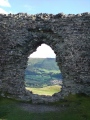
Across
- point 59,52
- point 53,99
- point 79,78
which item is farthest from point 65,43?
point 53,99

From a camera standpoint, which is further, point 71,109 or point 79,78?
point 79,78

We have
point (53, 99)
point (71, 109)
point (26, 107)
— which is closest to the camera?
point (71, 109)

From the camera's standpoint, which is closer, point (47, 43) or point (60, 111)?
point (60, 111)

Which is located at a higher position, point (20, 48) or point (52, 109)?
point (20, 48)

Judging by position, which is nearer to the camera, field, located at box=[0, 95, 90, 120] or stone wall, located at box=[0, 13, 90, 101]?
field, located at box=[0, 95, 90, 120]

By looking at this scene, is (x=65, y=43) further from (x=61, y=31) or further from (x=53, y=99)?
(x=53, y=99)
